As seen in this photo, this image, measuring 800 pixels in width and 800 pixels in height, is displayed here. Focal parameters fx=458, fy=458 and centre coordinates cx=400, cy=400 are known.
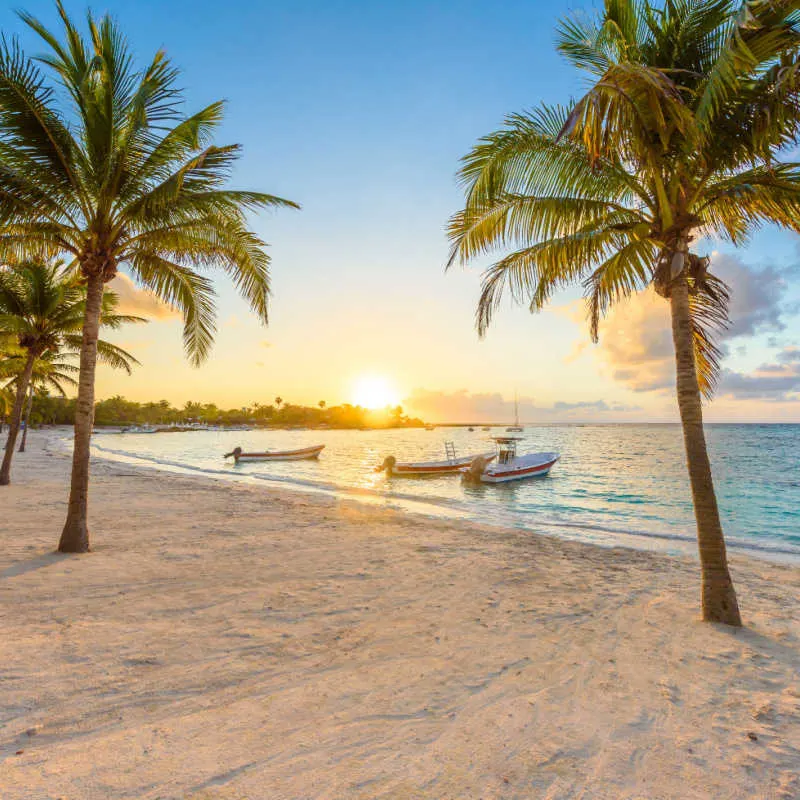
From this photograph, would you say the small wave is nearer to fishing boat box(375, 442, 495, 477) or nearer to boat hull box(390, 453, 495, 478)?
fishing boat box(375, 442, 495, 477)

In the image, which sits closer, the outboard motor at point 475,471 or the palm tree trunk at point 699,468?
the palm tree trunk at point 699,468

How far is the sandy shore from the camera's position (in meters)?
2.85

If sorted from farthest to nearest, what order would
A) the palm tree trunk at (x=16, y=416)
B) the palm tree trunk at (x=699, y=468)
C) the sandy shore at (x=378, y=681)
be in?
the palm tree trunk at (x=16, y=416) → the palm tree trunk at (x=699, y=468) → the sandy shore at (x=378, y=681)

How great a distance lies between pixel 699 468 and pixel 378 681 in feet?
14.1

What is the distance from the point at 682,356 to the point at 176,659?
6.28 meters

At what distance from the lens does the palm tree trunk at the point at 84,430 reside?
24.3 ft

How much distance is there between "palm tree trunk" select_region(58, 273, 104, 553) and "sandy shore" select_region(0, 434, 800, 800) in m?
0.44

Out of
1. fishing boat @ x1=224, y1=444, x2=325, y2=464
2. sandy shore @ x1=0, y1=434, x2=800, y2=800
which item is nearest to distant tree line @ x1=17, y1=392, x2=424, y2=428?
fishing boat @ x1=224, y1=444, x2=325, y2=464

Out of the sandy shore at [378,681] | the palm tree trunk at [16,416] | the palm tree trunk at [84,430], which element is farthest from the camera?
the palm tree trunk at [16,416]

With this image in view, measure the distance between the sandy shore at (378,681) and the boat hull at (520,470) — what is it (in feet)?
58.9

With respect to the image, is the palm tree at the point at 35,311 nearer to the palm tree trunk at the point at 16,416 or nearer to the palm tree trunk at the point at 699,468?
the palm tree trunk at the point at 16,416

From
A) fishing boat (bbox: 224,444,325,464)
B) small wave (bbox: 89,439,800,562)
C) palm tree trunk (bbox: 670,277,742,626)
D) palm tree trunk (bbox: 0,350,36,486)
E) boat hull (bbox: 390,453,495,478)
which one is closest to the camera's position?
palm tree trunk (bbox: 670,277,742,626)

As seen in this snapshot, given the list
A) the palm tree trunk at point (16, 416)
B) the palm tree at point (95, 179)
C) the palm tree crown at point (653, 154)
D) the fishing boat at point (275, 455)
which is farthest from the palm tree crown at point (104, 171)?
the fishing boat at point (275, 455)

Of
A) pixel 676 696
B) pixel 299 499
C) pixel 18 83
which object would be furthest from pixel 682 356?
pixel 299 499
